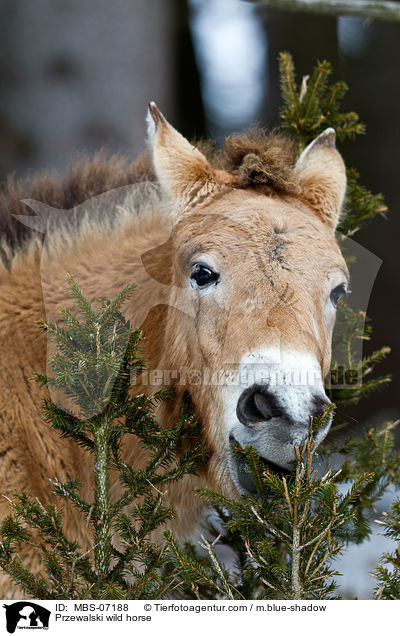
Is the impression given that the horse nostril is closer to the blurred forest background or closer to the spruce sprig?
the spruce sprig

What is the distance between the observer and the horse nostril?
1263mm

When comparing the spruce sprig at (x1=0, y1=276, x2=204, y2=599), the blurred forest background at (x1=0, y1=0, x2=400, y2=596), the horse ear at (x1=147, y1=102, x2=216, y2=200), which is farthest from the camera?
the blurred forest background at (x1=0, y1=0, x2=400, y2=596)

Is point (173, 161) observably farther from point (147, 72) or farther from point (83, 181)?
point (147, 72)

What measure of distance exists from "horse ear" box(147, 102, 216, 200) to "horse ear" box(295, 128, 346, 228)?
286mm

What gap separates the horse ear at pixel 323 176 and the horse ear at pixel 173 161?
286 mm

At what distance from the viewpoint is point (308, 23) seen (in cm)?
272

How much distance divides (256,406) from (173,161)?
2.46 feet

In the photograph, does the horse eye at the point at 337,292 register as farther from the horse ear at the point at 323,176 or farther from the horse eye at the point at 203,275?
the horse eye at the point at 203,275

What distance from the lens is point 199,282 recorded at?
1549 millimetres

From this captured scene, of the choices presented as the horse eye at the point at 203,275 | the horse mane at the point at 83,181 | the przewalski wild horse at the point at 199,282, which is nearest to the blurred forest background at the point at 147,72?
the horse mane at the point at 83,181
